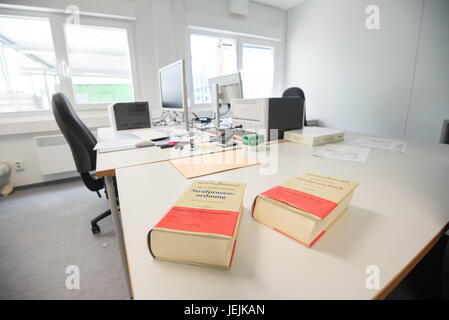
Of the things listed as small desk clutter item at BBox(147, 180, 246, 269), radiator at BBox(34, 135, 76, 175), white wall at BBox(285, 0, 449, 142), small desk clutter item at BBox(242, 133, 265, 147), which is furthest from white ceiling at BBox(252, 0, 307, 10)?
small desk clutter item at BBox(147, 180, 246, 269)

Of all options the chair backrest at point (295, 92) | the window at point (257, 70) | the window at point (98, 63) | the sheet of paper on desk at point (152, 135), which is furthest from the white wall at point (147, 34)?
the chair backrest at point (295, 92)

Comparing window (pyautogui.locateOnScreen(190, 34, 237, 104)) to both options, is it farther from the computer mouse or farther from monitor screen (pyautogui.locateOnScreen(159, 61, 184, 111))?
the computer mouse

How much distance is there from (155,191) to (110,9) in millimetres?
3087

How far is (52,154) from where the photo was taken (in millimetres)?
2645


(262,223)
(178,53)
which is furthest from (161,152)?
(178,53)

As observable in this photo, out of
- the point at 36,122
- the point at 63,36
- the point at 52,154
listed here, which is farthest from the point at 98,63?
the point at 52,154

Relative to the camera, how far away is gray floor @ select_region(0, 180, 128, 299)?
1.22 metres

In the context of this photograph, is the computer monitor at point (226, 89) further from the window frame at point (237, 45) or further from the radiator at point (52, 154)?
the radiator at point (52, 154)

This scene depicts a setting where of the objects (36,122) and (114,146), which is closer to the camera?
(114,146)

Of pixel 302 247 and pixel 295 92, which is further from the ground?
pixel 295 92

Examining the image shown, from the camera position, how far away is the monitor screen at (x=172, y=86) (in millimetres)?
1735

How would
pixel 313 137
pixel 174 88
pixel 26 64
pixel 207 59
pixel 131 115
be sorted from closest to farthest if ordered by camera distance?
pixel 313 137 < pixel 174 88 < pixel 131 115 < pixel 26 64 < pixel 207 59

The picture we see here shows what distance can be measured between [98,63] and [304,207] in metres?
3.49

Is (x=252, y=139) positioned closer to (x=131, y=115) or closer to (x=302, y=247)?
(x=302, y=247)
